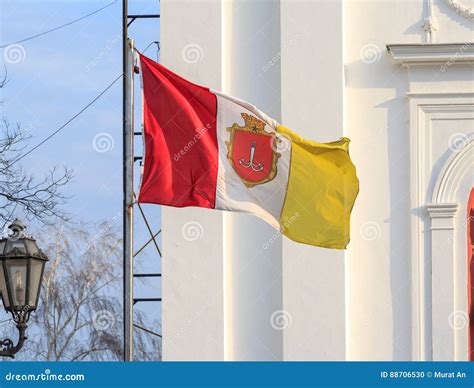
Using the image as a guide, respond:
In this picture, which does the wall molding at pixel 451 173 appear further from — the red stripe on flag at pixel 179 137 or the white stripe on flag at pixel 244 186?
the red stripe on flag at pixel 179 137

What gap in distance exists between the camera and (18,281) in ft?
48.7

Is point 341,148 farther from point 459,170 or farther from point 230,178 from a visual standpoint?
point 459,170

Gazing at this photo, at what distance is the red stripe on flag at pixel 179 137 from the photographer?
650 inches

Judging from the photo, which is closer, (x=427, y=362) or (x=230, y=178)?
(x=230, y=178)

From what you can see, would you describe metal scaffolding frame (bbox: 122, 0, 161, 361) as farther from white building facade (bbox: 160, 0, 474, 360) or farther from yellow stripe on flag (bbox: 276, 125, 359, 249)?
white building facade (bbox: 160, 0, 474, 360)

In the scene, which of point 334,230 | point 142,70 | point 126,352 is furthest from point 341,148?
point 126,352

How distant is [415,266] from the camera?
19234 millimetres

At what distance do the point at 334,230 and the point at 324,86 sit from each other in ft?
9.79

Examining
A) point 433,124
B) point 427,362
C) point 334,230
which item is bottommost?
point 427,362

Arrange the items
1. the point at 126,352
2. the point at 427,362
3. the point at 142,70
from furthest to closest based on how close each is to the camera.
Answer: the point at 427,362
the point at 142,70
the point at 126,352

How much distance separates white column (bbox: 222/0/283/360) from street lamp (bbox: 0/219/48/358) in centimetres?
456

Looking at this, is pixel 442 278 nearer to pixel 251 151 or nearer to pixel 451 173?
pixel 451 173

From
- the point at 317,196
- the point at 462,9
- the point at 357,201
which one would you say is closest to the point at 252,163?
the point at 317,196

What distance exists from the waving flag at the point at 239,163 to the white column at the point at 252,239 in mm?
2474
